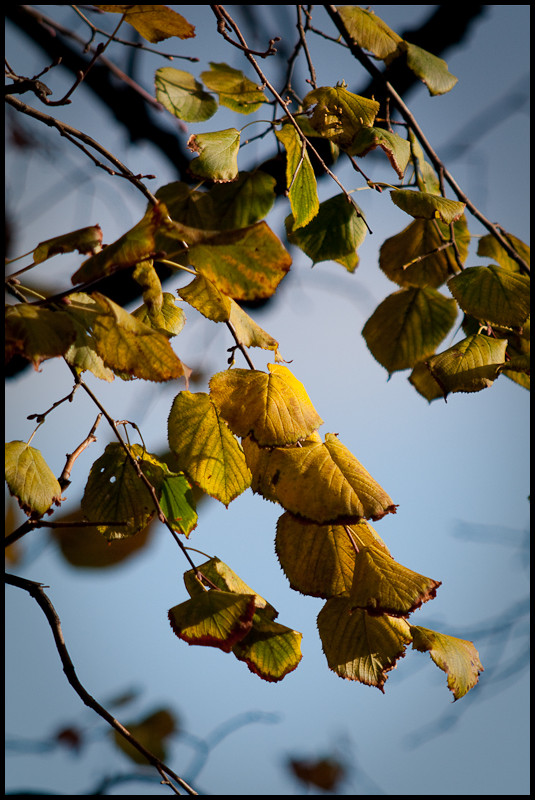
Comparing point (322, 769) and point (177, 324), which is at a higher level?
point (177, 324)

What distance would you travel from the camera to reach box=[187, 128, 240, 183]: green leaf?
448 millimetres

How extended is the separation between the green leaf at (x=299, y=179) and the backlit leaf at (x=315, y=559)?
223mm

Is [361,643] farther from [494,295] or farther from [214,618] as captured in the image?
[494,295]

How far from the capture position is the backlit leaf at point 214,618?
34cm

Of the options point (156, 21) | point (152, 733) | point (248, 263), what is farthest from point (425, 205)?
point (152, 733)

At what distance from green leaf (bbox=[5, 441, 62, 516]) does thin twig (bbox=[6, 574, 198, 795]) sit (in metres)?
0.06

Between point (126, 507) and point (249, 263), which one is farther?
point (126, 507)

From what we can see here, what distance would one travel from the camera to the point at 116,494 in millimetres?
474

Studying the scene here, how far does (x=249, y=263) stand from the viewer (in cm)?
31

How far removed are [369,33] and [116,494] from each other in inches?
18.6

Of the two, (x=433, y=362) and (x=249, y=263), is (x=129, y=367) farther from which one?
(x=433, y=362)

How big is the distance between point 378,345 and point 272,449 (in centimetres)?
29

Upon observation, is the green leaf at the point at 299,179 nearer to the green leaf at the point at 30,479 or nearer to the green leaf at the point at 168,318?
the green leaf at the point at 168,318

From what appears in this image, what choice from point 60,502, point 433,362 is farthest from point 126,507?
point 433,362
